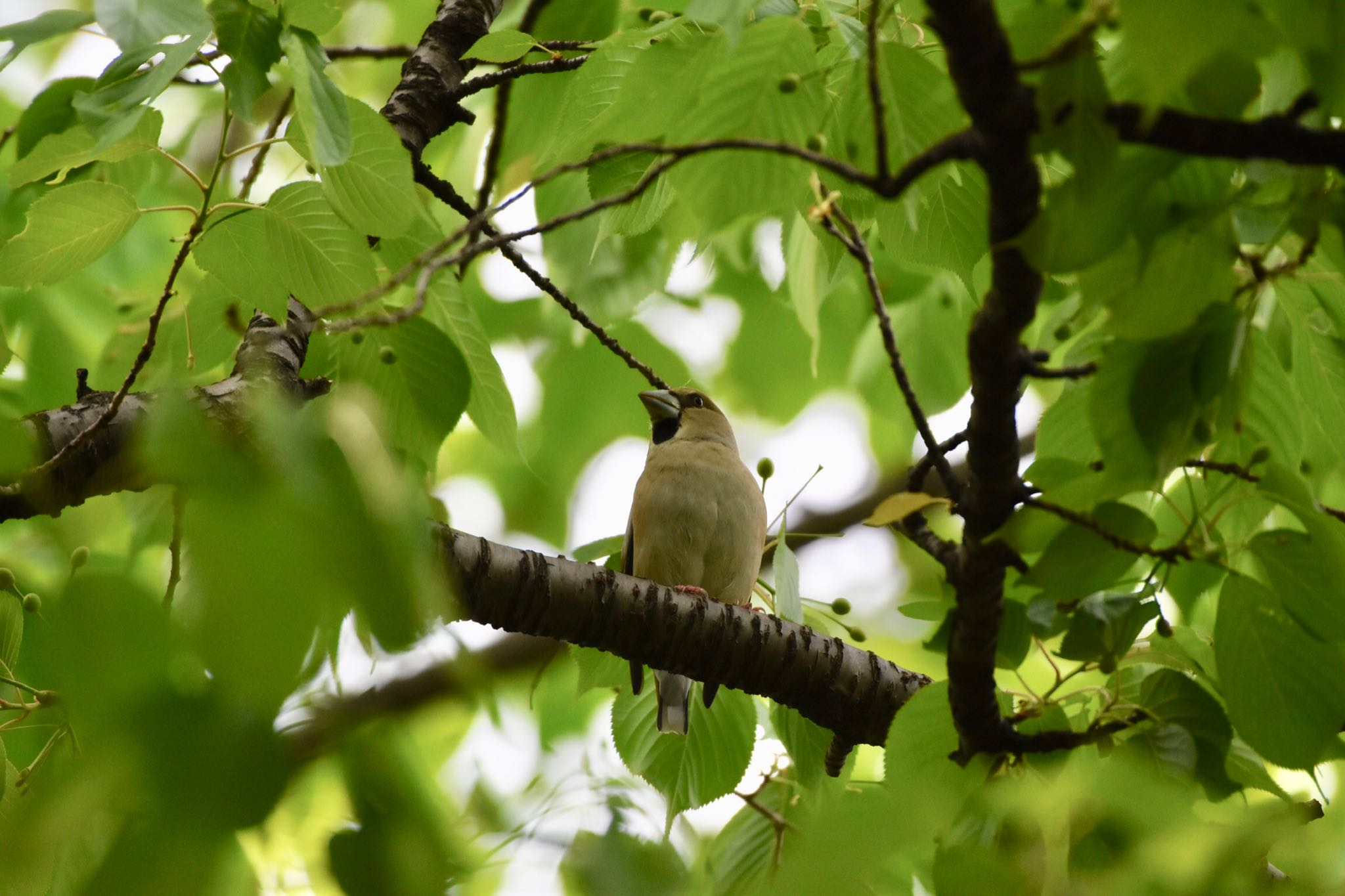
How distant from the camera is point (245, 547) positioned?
92cm

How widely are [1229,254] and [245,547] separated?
5.34ft

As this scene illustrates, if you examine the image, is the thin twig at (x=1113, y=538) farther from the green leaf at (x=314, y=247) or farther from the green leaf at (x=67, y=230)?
the green leaf at (x=67, y=230)

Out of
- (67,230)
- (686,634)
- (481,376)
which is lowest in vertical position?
(686,634)

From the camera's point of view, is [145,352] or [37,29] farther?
[145,352]

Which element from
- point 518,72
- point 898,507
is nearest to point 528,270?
point 518,72

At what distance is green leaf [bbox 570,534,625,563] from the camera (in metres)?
4.22

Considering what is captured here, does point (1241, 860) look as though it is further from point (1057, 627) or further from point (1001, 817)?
point (1057, 627)

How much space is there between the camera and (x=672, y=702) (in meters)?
4.44

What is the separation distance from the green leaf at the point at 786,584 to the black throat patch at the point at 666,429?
4.37 meters

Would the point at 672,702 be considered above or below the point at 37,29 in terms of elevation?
below

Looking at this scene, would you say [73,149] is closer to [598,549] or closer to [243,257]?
[243,257]

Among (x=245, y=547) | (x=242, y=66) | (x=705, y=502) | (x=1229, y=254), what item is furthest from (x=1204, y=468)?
(x=705, y=502)

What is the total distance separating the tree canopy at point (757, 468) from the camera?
0.97 metres

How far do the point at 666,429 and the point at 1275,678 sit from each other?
6193 mm
